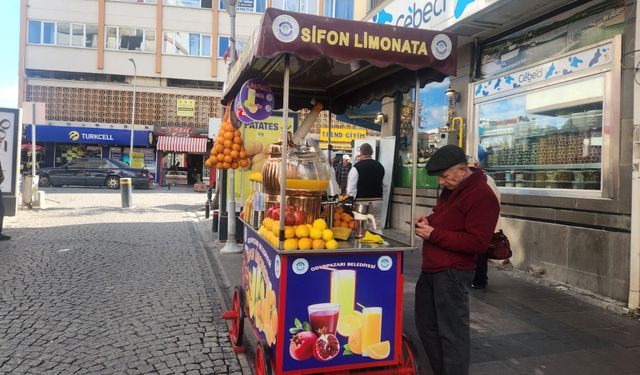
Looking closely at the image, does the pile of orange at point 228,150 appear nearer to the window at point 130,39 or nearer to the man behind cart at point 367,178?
the man behind cart at point 367,178

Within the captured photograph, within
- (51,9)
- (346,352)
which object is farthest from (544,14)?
(51,9)

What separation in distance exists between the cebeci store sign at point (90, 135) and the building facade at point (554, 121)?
984 inches

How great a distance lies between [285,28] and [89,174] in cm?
2468

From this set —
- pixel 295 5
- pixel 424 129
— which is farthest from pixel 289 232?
pixel 295 5

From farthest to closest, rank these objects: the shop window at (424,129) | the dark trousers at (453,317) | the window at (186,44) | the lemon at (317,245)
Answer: the window at (186,44) < the shop window at (424,129) < the lemon at (317,245) < the dark trousers at (453,317)

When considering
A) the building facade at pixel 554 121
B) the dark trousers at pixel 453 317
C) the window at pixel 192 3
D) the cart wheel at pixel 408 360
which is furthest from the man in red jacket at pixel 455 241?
the window at pixel 192 3

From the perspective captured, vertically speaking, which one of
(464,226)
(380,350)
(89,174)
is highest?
(89,174)

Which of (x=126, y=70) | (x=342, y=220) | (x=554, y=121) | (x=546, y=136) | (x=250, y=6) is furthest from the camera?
(x=250, y=6)

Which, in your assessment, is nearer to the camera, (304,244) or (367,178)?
(304,244)

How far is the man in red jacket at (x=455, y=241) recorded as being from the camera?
277cm

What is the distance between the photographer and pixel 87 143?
30.0 metres

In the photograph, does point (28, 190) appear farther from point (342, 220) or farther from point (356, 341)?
point (356, 341)

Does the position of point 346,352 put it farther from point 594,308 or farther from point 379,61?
point 594,308

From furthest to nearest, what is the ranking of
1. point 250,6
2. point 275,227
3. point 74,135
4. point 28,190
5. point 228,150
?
1. point 250,6
2. point 74,135
3. point 28,190
4. point 228,150
5. point 275,227
